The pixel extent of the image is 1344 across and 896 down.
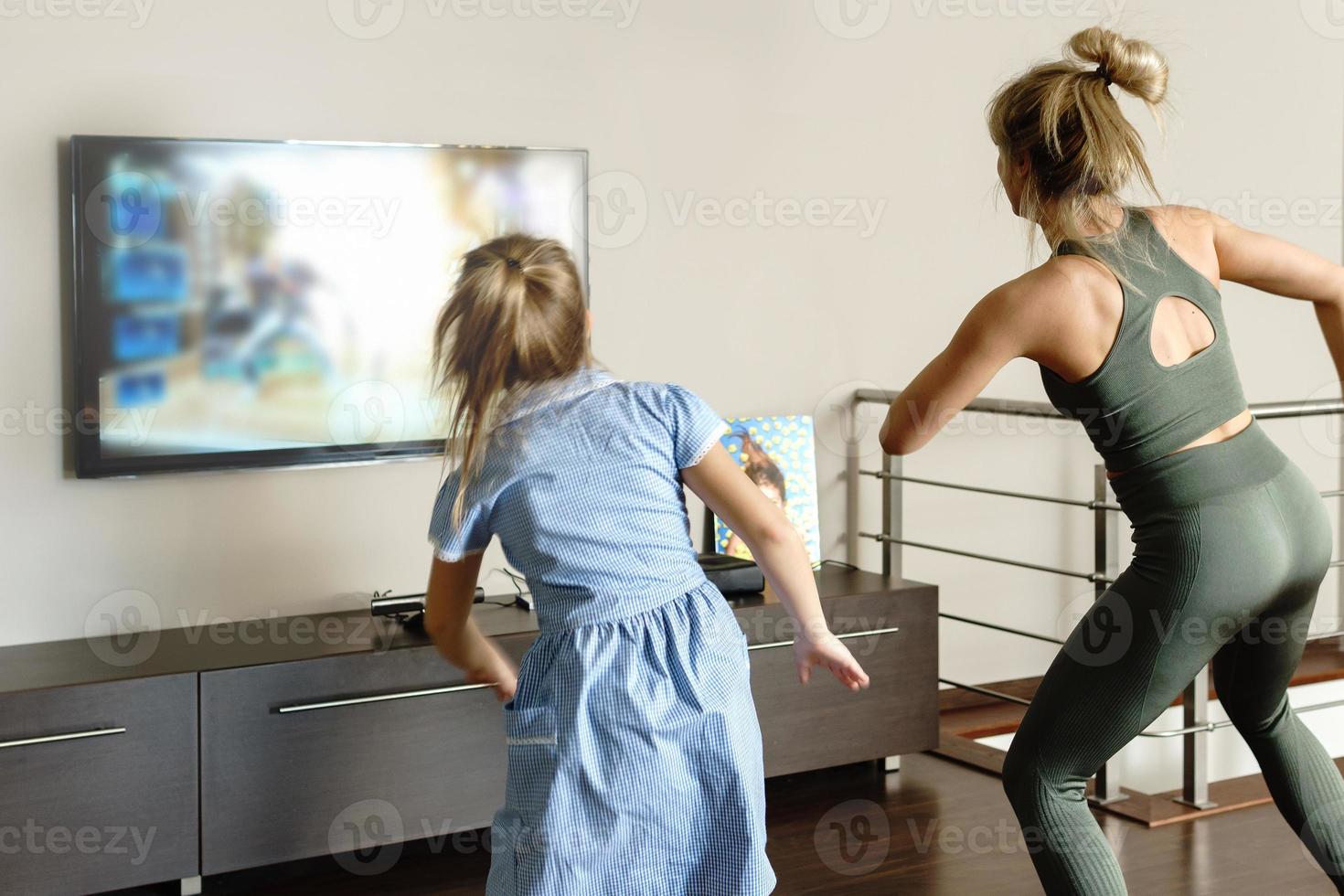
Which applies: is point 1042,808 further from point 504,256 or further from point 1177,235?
point 504,256

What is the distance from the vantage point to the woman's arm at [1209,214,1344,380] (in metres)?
1.96

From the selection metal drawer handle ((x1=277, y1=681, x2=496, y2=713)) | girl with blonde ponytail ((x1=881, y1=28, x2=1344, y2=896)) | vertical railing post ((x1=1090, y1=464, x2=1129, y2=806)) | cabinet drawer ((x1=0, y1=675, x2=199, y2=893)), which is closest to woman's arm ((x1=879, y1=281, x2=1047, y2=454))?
girl with blonde ponytail ((x1=881, y1=28, x2=1344, y2=896))

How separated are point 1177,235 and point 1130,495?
0.37 m

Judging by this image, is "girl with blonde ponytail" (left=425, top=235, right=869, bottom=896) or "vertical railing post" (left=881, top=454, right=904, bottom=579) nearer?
"girl with blonde ponytail" (left=425, top=235, right=869, bottom=896)

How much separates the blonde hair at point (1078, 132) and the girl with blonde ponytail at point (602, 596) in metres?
0.57

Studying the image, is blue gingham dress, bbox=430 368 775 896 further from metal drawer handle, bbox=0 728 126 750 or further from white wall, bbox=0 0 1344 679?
white wall, bbox=0 0 1344 679

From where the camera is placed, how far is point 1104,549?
125 inches

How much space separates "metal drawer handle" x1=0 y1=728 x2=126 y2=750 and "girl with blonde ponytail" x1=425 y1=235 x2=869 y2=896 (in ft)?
3.49

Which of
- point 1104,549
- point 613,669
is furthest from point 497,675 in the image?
point 1104,549

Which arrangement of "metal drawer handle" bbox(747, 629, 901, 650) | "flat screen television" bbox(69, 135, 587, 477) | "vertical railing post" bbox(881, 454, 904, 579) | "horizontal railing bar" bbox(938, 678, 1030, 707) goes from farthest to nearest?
"vertical railing post" bbox(881, 454, 904, 579), "horizontal railing bar" bbox(938, 678, 1030, 707), "metal drawer handle" bbox(747, 629, 901, 650), "flat screen television" bbox(69, 135, 587, 477)

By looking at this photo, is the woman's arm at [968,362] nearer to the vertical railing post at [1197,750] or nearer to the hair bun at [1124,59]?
the hair bun at [1124,59]

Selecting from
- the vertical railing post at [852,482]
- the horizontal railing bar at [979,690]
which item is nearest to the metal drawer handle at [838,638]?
the horizontal railing bar at [979,690]

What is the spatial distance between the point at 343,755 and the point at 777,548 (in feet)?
4.33

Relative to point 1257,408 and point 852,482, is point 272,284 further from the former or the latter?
point 1257,408
